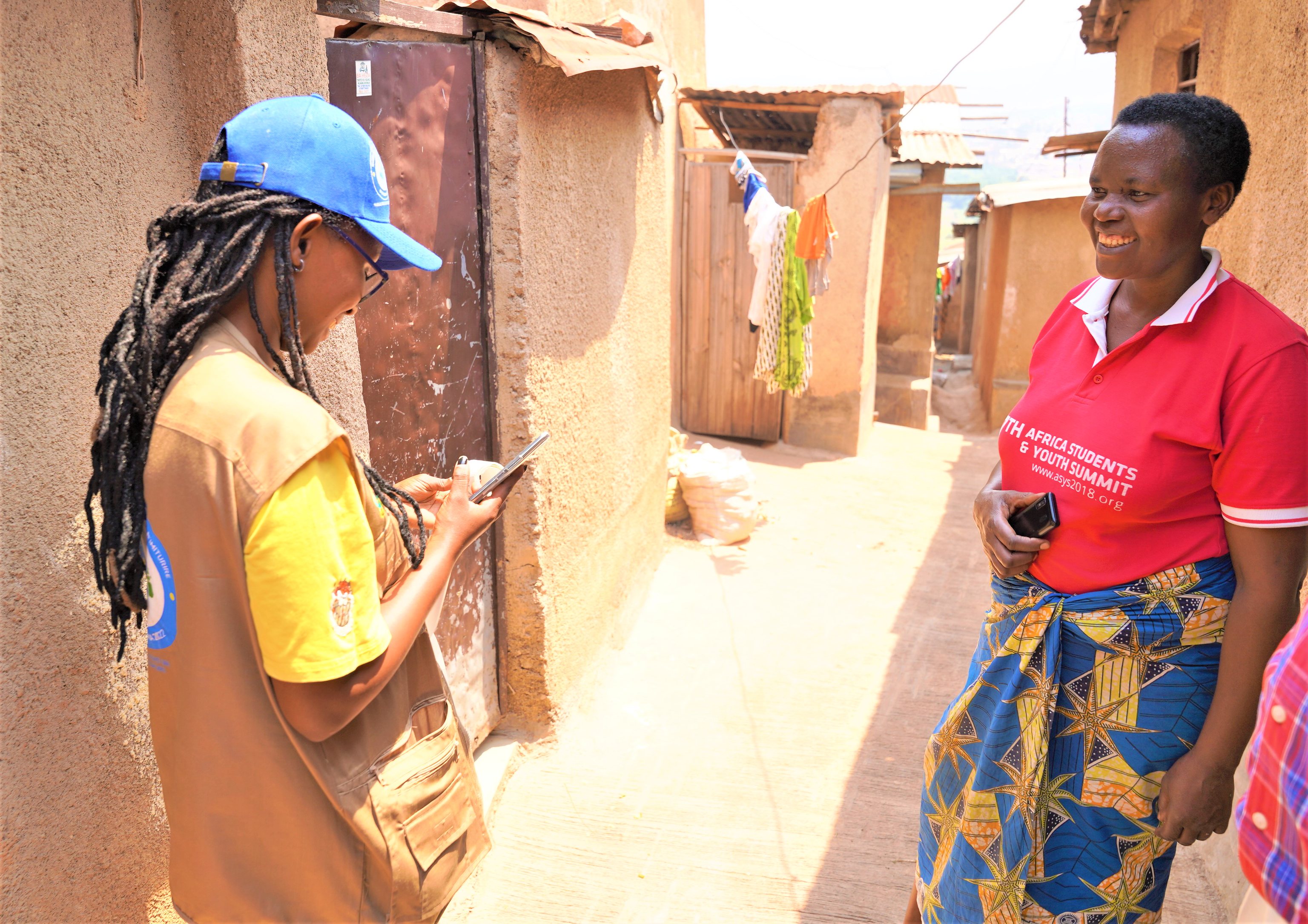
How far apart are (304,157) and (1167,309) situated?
5.21ft

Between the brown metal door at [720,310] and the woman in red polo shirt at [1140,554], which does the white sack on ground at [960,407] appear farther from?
the woman in red polo shirt at [1140,554]

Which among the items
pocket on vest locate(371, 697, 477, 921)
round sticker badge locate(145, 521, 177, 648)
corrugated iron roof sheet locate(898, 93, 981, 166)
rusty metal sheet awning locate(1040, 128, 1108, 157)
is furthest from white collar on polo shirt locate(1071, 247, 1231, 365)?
corrugated iron roof sheet locate(898, 93, 981, 166)

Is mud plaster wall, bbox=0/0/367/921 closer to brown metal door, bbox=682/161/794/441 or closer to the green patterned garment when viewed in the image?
the green patterned garment

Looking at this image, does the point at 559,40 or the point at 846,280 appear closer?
the point at 559,40

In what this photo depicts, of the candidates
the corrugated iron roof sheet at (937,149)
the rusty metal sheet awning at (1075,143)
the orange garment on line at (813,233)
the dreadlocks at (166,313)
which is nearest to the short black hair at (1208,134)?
the dreadlocks at (166,313)

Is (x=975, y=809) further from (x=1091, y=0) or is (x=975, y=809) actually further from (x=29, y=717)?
(x=1091, y=0)

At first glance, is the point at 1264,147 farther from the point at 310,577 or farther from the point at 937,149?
the point at 937,149

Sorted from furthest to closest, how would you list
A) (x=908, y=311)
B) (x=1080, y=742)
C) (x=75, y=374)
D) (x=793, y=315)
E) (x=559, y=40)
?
(x=908, y=311)
(x=793, y=315)
(x=559, y=40)
(x=1080, y=742)
(x=75, y=374)

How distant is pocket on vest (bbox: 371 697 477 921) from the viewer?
1390mm

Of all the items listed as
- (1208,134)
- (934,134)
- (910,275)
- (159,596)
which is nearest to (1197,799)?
(1208,134)

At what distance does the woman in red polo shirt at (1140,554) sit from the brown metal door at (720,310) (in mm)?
6257

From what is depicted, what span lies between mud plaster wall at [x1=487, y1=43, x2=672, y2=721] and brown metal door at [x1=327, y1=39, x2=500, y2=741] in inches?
4.3

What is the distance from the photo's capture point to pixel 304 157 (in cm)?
131

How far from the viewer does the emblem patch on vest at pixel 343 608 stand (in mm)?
1208
